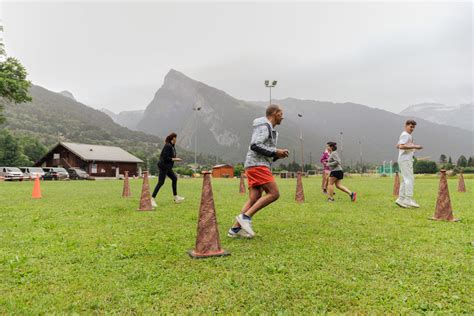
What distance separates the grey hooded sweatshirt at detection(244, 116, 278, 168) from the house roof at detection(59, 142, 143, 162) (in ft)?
179

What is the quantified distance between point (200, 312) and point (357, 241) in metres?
2.84

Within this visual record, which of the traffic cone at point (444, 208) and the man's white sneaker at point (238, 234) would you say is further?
the traffic cone at point (444, 208)

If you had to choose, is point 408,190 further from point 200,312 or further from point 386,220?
point 200,312

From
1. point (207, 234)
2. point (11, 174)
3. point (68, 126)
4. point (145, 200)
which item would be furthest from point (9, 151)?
point (68, 126)

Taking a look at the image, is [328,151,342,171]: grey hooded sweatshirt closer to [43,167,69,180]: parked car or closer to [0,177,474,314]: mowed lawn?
[0,177,474,314]: mowed lawn

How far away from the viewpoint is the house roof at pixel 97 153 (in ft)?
181

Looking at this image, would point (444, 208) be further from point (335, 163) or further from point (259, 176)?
point (335, 163)

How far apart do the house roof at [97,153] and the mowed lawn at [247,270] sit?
175ft

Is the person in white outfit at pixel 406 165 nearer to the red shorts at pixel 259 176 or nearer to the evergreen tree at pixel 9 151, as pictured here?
the red shorts at pixel 259 176

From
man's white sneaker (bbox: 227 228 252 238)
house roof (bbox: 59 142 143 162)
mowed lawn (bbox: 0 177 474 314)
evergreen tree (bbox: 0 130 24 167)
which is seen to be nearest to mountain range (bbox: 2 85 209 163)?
evergreen tree (bbox: 0 130 24 167)

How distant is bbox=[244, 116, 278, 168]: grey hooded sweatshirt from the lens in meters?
4.84

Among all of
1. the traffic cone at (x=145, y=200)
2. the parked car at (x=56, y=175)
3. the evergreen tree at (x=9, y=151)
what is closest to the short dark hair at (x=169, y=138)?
the traffic cone at (x=145, y=200)

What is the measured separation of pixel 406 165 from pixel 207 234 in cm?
632

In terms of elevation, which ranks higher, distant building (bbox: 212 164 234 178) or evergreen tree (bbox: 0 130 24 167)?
evergreen tree (bbox: 0 130 24 167)
